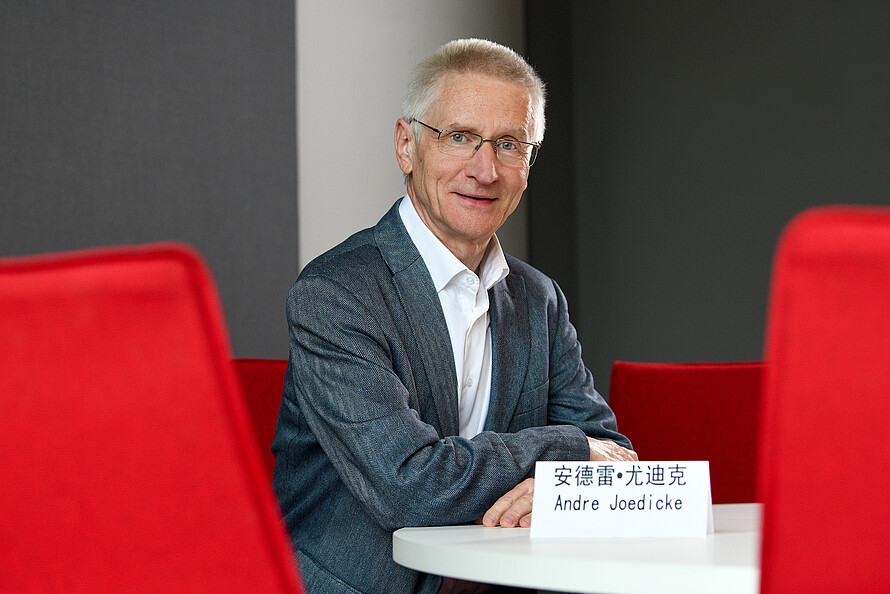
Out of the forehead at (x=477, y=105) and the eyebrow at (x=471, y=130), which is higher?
the forehead at (x=477, y=105)

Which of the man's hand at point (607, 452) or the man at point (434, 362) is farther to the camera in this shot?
the man's hand at point (607, 452)

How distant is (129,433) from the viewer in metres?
0.63

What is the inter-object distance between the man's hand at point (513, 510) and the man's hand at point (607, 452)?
219 millimetres

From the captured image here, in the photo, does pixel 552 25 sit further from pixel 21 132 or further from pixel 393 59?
pixel 21 132

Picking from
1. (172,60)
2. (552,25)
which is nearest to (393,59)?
(172,60)

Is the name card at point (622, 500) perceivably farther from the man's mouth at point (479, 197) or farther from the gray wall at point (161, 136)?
the gray wall at point (161, 136)

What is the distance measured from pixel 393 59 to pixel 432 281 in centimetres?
166

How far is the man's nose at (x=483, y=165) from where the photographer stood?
1839 mm

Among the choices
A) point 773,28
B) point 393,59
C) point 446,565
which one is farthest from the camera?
point 773,28

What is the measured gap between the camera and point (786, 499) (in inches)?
23.1

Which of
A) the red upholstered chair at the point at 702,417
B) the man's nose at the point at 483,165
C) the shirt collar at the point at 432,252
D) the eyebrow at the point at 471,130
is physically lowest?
the red upholstered chair at the point at 702,417

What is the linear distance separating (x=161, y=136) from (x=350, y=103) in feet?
2.97

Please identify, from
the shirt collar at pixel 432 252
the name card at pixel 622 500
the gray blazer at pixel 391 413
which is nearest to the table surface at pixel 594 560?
the name card at pixel 622 500

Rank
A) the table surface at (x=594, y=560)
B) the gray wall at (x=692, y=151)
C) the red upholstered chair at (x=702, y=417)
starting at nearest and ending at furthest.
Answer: the table surface at (x=594, y=560)
the red upholstered chair at (x=702, y=417)
the gray wall at (x=692, y=151)
